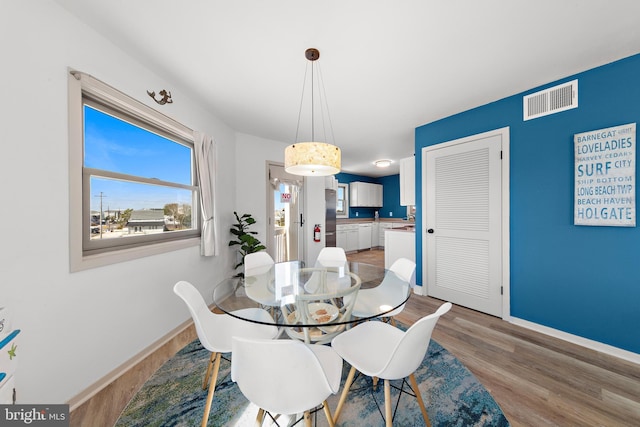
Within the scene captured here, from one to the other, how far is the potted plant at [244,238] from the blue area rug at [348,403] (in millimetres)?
1609

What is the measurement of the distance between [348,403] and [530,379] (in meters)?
1.33

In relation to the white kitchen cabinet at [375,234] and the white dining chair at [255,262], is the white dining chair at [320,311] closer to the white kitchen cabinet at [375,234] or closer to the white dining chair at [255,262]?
the white dining chair at [255,262]

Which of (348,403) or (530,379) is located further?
(530,379)

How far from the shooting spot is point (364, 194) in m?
6.87

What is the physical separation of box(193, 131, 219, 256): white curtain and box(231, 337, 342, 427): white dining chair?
207 cm

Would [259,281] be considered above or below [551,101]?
below

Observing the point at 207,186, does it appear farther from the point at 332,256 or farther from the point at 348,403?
the point at 348,403

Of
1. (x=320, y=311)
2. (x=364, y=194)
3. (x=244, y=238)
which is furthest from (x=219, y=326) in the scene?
(x=364, y=194)

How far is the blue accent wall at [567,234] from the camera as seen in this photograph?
5.95 feet

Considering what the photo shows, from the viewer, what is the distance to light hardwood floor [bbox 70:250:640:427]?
132 centimetres

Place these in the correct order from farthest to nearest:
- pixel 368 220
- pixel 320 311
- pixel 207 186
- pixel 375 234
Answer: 1. pixel 375 234
2. pixel 368 220
3. pixel 207 186
4. pixel 320 311

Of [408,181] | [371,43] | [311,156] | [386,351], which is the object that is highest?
[371,43]

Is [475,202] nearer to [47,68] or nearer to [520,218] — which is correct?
[520,218]

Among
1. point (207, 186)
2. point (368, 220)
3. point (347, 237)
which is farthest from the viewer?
point (368, 220)
